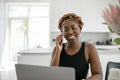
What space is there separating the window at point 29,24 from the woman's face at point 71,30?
17.2ft

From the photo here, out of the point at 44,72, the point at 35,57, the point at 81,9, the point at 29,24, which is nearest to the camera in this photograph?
the point at 44,72

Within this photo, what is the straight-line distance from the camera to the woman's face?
4.30 ft

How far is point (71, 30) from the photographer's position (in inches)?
52.3

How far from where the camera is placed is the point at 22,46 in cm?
682

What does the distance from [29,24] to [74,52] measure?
Result: 17.5 feet

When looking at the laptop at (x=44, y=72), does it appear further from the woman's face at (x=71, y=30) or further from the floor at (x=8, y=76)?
the floor at (x=8, y=76)

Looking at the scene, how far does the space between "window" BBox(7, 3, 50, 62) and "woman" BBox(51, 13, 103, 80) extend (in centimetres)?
512

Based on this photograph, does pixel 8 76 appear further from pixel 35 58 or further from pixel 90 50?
pixel 90 50

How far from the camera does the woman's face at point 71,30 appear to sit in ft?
4.30

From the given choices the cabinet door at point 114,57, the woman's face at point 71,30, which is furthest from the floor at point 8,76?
the woman's face at point 71,30

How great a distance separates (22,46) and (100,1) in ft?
10.0

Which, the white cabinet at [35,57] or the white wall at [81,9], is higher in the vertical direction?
the white wall at [81,9]

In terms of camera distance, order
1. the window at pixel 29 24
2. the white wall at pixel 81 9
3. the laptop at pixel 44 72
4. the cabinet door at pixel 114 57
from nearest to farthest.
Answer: the laptop at pixel 44 72
the cabinet door at pixel 114 57
the white wall at pixel 81 9
the window at pixel 29 24

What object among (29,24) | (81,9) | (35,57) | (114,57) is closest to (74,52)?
(35,57)
